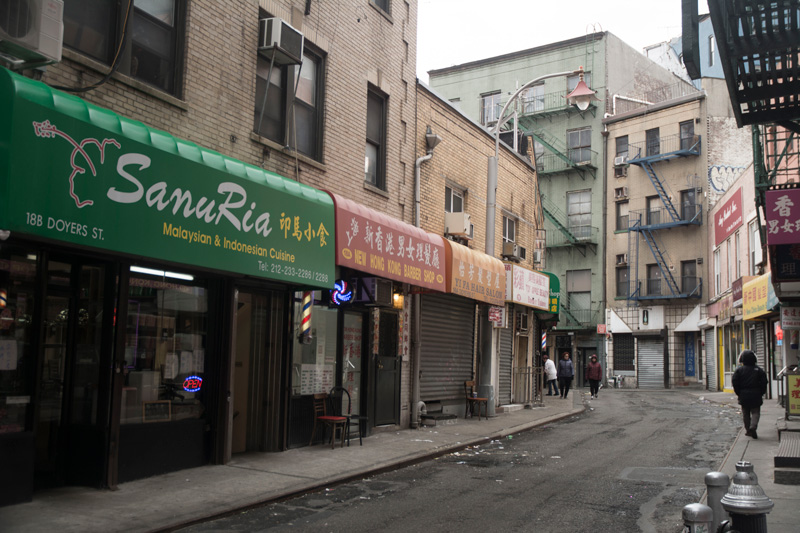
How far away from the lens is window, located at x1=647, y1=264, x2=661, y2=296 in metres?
40.1

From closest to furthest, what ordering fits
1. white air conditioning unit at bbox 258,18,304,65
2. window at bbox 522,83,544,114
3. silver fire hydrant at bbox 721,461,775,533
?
silver fire hydrant at bbox 721,461,775,533 → white air conditioning unit at bbox 258,18,304,65 → window at bbox 522,83,544,114


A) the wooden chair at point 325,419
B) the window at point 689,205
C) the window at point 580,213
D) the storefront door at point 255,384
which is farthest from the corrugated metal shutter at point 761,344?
the storefront door at point 255,384

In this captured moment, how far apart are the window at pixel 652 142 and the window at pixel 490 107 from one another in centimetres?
970

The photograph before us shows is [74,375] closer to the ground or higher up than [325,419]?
higher up

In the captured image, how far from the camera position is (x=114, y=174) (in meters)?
7.43

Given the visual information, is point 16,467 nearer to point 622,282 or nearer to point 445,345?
point 445,345

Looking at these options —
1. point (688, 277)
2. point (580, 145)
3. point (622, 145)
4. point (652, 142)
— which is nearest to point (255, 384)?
point (688, 277)

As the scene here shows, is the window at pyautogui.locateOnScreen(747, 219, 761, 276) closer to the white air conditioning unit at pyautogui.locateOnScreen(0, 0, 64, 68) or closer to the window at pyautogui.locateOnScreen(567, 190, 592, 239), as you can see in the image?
the window at pyautogui.locateOnScreen(567, 190, 592, 239)

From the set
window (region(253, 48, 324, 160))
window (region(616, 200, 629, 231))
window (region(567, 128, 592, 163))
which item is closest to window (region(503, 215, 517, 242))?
window (region(253, 48, 324, 160))

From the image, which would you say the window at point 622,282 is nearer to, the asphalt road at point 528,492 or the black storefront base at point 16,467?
the asphalt road at point 528,492

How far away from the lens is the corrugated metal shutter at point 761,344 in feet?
85.0

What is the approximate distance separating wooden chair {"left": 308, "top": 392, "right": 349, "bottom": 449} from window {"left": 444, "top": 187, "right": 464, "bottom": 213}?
696 centimetres

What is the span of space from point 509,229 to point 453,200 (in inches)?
182

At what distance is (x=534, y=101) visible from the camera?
45.2 meters
